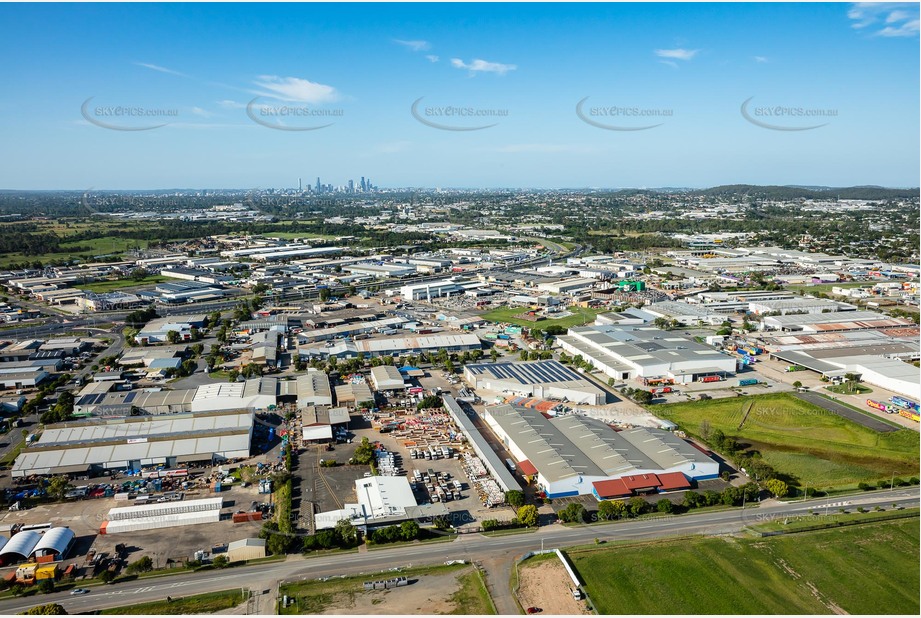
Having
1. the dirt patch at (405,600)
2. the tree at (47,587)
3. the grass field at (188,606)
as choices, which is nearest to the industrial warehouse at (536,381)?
the dirt patch at (405,600)

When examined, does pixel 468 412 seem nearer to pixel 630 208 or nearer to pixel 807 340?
pixel 807 340

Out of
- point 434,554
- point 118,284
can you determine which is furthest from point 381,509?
point 118,284

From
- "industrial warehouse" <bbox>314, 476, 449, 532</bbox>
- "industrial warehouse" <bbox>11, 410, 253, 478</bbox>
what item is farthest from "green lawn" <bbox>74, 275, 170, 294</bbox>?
"industrial warehouse" <bbox>314, 476, 449, 532</bbox>

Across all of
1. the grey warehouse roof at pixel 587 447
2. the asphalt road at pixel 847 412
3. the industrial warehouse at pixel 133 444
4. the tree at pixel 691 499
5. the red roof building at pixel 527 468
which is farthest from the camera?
the asphalt road at pixel 847 412

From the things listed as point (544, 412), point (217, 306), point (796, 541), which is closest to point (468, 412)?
point (544, 412)

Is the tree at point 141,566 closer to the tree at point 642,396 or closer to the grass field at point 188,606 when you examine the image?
the grass field at point 188,606
